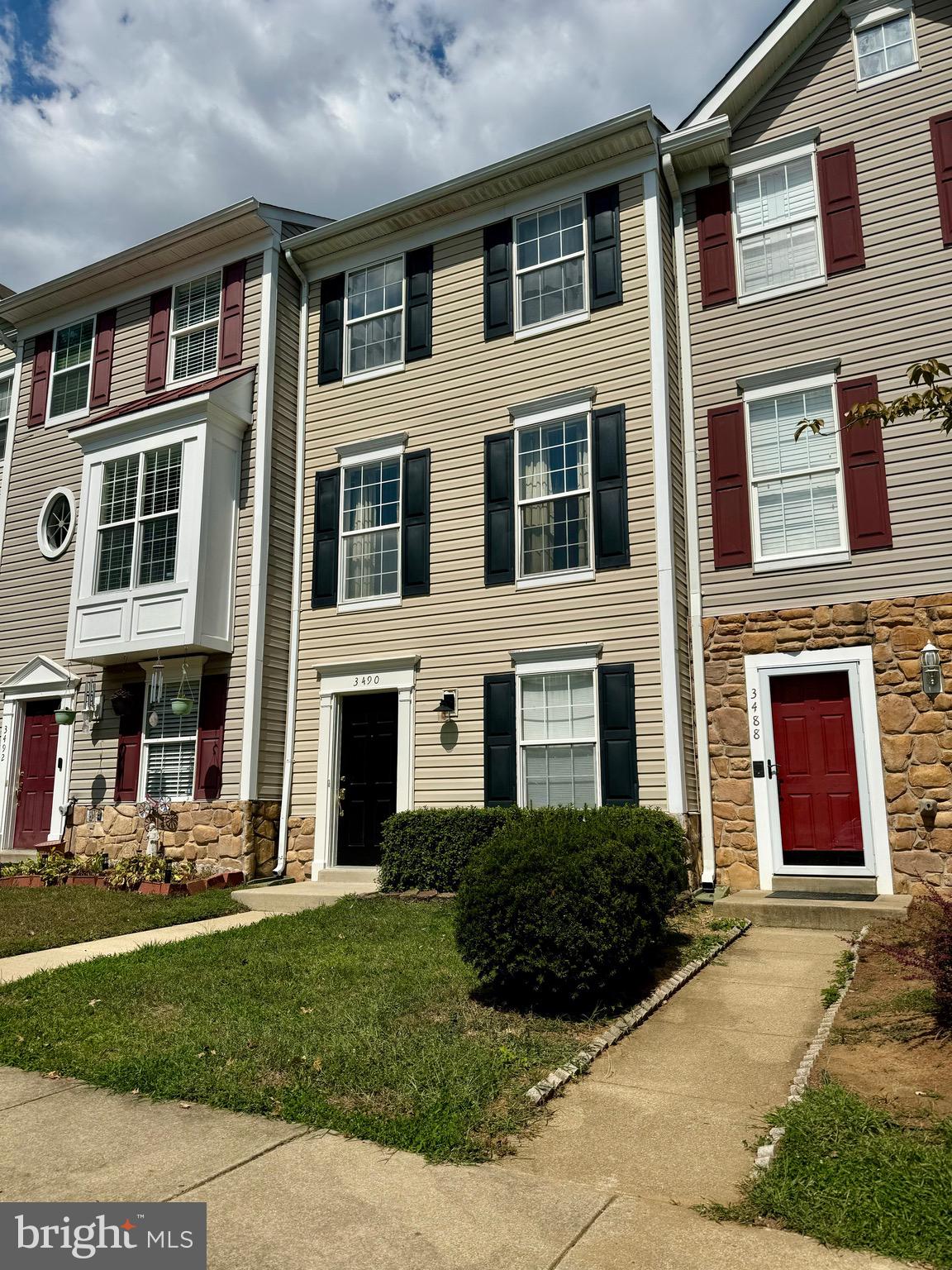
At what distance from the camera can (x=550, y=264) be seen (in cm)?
1195

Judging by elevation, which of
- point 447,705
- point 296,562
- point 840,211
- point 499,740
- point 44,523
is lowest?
point 499,740

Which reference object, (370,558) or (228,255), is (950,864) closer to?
(370,558)

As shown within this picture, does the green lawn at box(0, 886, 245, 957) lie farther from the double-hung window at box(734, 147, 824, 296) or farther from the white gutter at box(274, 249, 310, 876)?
the double-hung window at box(734, 147, 824, 296)

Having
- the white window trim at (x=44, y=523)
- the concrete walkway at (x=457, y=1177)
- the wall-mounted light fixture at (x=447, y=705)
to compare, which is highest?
the white window trim at (x=44, y=523)

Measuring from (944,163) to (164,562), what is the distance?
34.6 feet

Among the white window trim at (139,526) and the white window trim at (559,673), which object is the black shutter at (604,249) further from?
the white window trim at (139,526)

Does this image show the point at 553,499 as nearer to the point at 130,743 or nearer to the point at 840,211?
the point at 840,211

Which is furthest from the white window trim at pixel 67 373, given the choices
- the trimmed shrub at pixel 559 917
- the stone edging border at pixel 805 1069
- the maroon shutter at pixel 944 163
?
the stone edging border at pixel 805 1069

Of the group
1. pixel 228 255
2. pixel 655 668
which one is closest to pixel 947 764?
pixel 655 668

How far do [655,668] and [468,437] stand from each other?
403 centimetres

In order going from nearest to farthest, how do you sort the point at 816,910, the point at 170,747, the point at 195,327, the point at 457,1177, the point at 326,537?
the point at 457,1177 < the point at 816,910 < the point at 170,747 < the point at 326,537 < the point at 195,327

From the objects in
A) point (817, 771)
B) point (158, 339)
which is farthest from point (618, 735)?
point (158, 339)

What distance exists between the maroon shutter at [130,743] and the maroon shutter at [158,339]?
185 inches

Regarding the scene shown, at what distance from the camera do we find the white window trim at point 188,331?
13.9m
